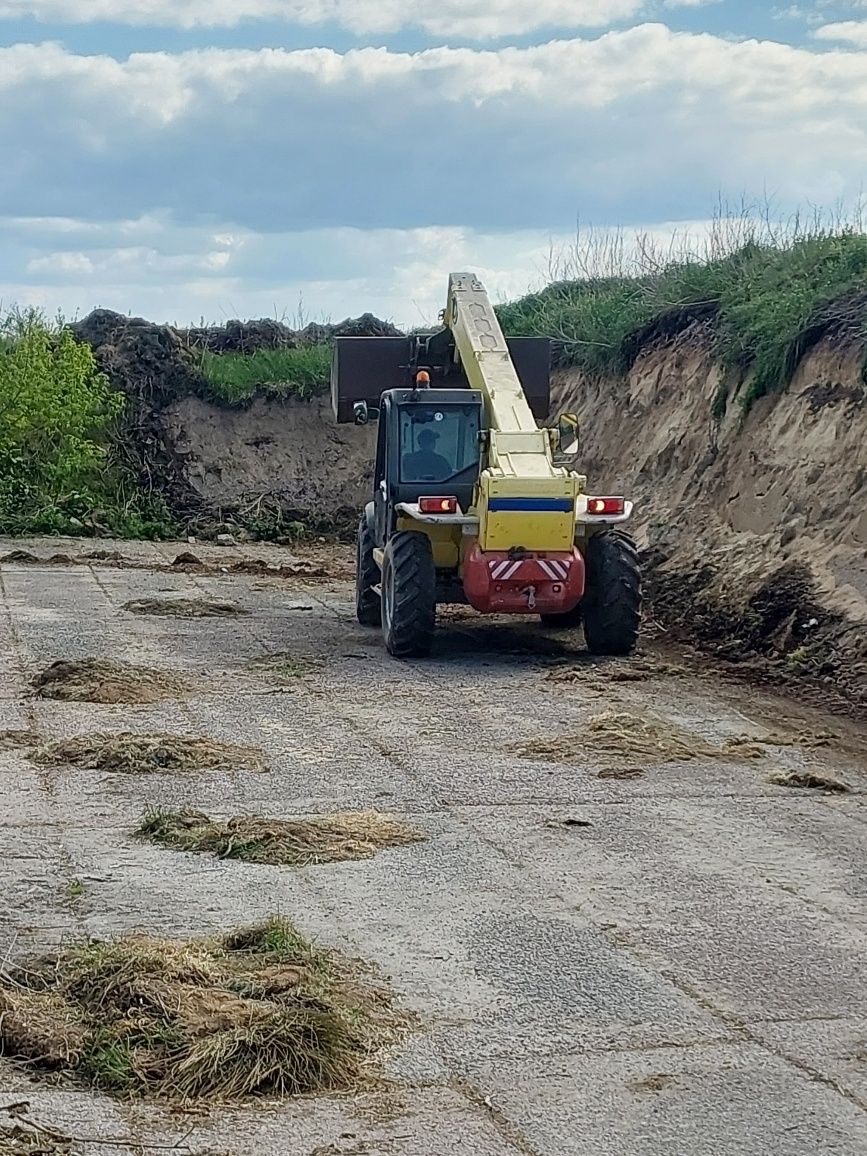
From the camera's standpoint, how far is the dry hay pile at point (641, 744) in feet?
34.9

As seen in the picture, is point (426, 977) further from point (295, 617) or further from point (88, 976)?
point (295, 617)

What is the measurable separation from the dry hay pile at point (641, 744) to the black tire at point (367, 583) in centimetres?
569

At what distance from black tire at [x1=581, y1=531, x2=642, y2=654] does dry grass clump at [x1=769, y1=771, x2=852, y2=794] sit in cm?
476

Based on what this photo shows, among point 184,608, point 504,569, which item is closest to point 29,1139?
point 504,569

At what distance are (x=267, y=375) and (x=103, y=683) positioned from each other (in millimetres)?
20567

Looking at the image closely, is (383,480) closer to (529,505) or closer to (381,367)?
(381,367)

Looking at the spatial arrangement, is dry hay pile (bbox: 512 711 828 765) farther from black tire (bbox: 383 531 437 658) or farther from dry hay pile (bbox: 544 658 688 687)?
black tire (bbox: 383 531 437 658)

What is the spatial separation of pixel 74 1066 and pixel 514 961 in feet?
6.52

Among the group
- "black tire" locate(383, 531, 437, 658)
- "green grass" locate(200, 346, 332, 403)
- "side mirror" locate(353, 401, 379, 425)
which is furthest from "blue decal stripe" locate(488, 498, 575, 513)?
"green grass" locate(200, 346, 332, 403)

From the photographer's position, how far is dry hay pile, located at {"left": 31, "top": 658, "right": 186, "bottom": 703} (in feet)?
40.1

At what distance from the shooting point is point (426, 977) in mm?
6359

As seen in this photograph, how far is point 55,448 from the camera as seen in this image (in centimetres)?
2833

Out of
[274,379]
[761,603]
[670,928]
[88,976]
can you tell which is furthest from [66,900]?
[274,379]

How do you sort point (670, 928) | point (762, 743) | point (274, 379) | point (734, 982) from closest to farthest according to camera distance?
1. point (734, 982)
2. point (670, 928)
3. point (762, 743)
4. point (274, 379)
